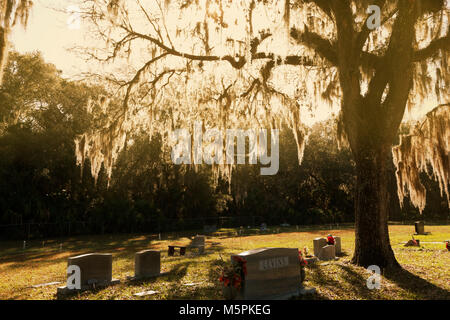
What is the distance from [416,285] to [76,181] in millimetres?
27573

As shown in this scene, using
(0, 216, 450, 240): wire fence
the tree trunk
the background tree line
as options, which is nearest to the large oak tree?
the tree trunk

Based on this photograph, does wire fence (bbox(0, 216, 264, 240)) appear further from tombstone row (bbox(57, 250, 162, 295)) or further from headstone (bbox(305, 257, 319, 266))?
tombstone row (bbox(57, 250, 162, 295))

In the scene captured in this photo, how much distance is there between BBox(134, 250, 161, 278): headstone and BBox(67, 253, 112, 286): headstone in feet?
3.05

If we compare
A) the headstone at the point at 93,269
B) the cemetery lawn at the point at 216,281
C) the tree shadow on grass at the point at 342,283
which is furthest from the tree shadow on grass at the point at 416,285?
the headstone at the point at 93,269

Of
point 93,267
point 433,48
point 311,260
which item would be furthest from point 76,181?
point 433,48

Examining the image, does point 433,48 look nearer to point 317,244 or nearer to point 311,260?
point 317,244

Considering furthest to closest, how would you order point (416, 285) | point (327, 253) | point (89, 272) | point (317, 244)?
point (317, 244), point (327, 253), point (89, 272), point (416, 285)

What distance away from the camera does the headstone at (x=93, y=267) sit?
8719mm

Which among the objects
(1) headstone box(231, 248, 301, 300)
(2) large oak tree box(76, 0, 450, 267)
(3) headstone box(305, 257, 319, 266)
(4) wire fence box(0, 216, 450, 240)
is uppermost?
(2) large oak tree box(76, 0, 450, 267)

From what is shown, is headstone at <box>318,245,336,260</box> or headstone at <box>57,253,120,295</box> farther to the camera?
headstone at <box>318,245,336,260</box>

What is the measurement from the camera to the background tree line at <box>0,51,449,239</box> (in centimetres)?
2673

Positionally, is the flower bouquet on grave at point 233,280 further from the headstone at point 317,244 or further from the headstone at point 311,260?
the headstone at point 317,244

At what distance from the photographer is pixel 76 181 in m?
29.2
